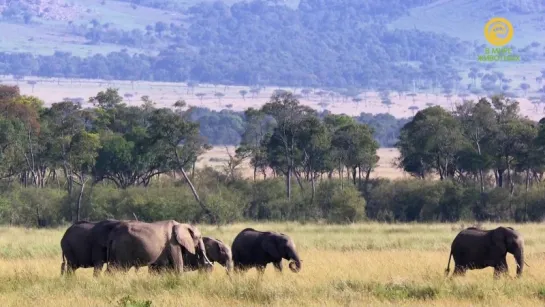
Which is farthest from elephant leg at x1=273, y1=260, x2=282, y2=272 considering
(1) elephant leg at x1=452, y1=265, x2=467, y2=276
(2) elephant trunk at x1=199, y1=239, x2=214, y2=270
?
(1) elephant leg at x1=452, y1=265, x2=467, y2=276

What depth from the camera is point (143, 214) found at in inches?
1859

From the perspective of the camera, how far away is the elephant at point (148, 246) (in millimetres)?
20094

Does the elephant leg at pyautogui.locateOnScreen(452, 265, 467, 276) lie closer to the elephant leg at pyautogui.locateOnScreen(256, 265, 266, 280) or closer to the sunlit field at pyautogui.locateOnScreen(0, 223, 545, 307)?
the sunlit field at pyautogui.locateOnScreen(0, 223, 545, 307)

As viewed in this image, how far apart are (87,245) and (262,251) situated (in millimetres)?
3840

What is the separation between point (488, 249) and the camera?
22469 mm

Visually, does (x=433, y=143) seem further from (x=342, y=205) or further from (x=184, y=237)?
(x=184, y=237)

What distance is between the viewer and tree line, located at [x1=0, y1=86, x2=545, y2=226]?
160 ft

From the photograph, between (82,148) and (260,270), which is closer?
(260,270)

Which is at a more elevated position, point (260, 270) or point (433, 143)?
point (260, 270)

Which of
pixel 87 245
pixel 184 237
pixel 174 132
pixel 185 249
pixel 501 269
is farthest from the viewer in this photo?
pixel 174 132

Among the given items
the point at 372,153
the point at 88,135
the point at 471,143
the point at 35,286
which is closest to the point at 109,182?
the point at 88,135

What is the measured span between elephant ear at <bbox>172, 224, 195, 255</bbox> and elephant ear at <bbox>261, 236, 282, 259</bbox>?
8.45 feet

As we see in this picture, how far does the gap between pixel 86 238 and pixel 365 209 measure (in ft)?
104

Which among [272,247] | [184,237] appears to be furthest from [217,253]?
[184,237]
